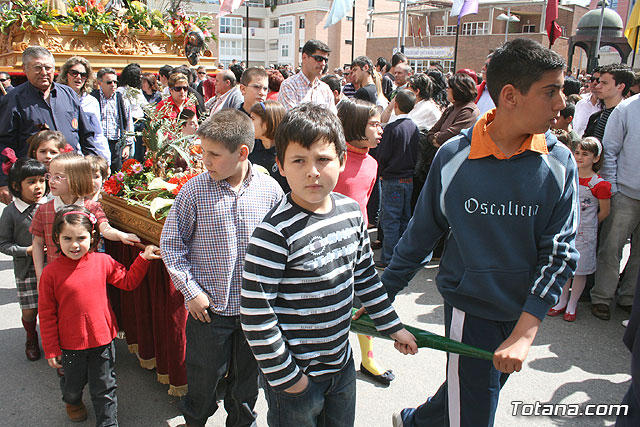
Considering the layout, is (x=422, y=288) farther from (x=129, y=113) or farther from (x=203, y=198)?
(x=129, y=113)

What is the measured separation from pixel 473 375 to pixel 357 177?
1.73 m

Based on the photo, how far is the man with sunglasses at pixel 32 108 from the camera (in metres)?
4.28

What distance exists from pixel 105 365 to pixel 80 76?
12.8 ft

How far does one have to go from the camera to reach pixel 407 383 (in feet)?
11.3

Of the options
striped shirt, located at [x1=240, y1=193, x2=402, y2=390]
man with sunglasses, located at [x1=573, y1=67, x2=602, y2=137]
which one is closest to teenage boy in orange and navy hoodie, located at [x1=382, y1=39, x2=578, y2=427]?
striped shirt, located at [x1=240, y1=193, x2=402, y2=390]

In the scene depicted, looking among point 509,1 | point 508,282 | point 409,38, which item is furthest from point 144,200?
point 409,38

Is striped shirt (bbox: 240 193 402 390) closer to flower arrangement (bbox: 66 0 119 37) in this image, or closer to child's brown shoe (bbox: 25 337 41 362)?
child's brown shoe (bbox: 25 337 41 362)

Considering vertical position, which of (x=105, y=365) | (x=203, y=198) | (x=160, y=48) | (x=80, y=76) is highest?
(x=160, y=48)

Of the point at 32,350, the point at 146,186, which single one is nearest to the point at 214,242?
the point at 146,186

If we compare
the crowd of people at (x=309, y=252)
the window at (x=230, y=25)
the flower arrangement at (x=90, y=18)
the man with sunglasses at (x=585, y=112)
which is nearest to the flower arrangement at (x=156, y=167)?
the crowd of people at (x=309, y=252)

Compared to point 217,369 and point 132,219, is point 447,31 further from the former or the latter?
point 217,369

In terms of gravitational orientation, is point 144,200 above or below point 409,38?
below

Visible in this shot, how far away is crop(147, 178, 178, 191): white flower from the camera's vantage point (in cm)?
316

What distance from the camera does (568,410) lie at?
319 centimetres
